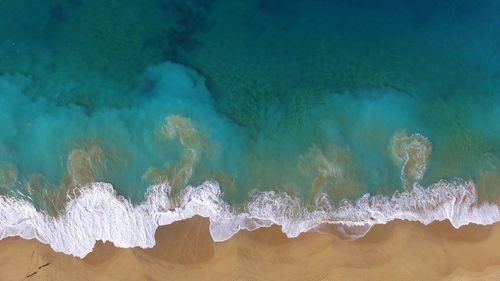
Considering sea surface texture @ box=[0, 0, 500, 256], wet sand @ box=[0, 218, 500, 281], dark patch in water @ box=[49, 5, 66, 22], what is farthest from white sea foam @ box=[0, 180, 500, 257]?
dark patch in water @ box=[49, 5, 66, 22]

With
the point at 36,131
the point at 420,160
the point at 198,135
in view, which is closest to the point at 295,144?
the point at 198,135

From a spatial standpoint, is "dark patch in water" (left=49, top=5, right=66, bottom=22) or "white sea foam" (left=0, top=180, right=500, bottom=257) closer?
"white sea foam" (left=0, top=180, right=500, bottom=257)

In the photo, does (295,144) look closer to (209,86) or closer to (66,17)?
(209,86)

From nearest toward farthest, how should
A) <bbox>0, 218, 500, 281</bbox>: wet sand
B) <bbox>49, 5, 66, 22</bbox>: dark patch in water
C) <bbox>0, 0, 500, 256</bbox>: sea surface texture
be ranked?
<bbox>0, 218, 500, 281</bbox>: wet sand < <bbox>0, 0, 500, 256</bbox>: sea surface texture < <bbox>49, 5, 66, 22</bbox>: dark patch in water

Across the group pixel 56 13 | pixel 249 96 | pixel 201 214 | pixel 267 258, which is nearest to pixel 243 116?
pixel 249 96

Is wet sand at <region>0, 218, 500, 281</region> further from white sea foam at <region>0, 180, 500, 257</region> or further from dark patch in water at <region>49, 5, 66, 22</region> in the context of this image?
dark patch in water at <region>49, 5, 66, 22</region>

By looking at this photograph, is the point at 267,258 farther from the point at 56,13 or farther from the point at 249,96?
the point at 56,13
